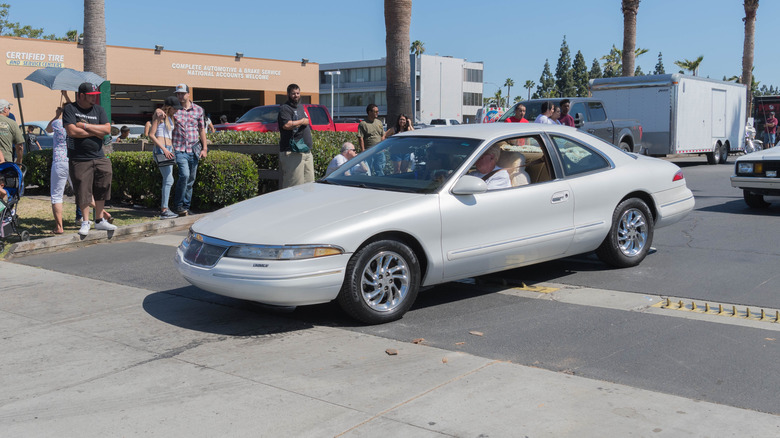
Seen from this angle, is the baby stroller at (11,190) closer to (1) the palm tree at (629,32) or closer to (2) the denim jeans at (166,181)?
(2) the denim jeans at (166,181)

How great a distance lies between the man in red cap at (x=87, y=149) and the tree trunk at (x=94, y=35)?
4.79 metres

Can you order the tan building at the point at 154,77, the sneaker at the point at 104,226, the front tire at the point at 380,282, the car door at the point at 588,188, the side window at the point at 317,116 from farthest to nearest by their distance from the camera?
the tan building at the point at 154,77 < the side window at the point at 317,116 < the sneaker at the point at 104,226 < the car door at the point at 588,188 < the front tire at the point at 380,282

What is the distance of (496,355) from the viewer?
495 centimetres

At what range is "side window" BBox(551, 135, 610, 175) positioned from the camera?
7.07m

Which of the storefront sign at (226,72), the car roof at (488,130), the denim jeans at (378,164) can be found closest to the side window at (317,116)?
the car roof at (488,130)

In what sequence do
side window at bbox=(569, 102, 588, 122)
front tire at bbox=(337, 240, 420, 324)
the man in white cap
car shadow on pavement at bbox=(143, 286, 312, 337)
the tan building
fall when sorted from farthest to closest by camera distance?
1. the tan building
2. side window at bbox=(569, 102, 588, 122)
3. the man in white cap
4. car shadow on pavement at bbox=(143, 286, 312, 337)
5. front tire at bbox=(337, 240, 420, 324)

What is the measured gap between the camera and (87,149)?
30.2 feet

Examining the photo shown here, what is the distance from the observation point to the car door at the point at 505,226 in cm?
604

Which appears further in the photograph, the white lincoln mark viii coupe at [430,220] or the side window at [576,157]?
the side window at [576,157]

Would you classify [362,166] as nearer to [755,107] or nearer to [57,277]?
[57,277]

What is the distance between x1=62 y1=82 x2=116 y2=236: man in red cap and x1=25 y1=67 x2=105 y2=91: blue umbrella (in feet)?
9.18

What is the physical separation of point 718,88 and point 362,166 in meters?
21.0

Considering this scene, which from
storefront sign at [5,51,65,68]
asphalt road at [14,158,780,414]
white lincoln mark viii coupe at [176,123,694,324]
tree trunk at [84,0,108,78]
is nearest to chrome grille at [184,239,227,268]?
white lincoln mark viii coupe at [176,123,694,324]

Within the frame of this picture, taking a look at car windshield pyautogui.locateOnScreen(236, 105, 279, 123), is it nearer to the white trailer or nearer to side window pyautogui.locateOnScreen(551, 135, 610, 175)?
the white trailer
